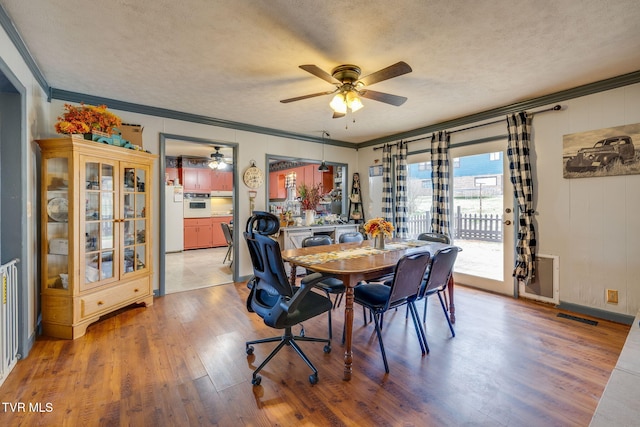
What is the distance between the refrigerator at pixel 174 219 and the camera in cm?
694

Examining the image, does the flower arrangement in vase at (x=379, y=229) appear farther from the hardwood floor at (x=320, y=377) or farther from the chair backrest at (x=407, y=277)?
the hardwood floor at (x=320, y=377)

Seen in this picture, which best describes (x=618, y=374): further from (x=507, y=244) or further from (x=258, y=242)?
(x=507, y=244)

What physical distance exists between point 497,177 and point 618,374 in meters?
2.99

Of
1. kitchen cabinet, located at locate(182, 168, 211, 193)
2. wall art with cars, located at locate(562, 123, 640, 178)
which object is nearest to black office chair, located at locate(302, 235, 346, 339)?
wall art with cars, located at locate(562, 123, 640, 178)

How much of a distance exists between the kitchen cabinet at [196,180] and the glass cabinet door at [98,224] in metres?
4.89

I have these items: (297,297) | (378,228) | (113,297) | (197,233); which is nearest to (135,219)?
(113,297)

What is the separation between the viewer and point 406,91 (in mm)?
3189

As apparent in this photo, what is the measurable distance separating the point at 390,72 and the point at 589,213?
9.03ft

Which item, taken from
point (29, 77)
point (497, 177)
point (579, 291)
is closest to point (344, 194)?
point (497, 177)

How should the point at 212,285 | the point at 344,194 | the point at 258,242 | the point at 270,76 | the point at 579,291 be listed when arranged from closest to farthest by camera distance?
the point at 258,242 → the point at 270,76 → the point at 579,291 → the point at 212,285 → the point at 344,194

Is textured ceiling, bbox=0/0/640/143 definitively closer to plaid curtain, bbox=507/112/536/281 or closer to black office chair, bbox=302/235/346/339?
plaid curtain, bbox=507/112/536/281

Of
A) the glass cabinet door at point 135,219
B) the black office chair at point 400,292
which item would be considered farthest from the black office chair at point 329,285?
the glass cabinet door at point 135,219

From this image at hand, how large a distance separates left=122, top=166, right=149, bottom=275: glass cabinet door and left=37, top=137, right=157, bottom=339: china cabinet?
1 centimetres

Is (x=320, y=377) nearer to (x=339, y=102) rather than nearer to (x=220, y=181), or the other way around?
(x=339, y=102)
